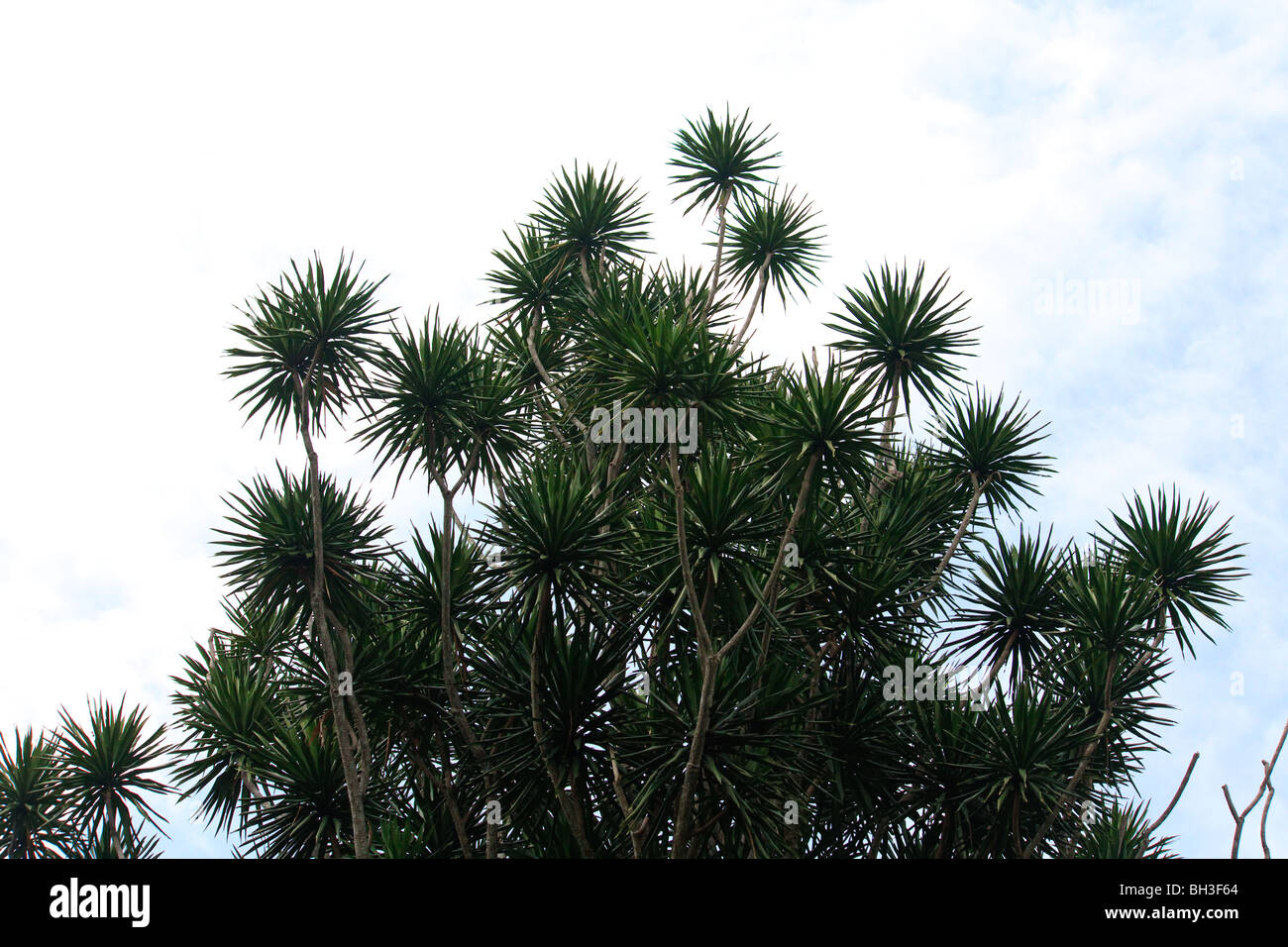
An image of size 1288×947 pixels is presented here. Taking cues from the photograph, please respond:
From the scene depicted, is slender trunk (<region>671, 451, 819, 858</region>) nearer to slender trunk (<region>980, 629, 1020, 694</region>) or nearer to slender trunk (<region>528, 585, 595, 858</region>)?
slender trunk (<region>528, 585, 595, 858</region>)

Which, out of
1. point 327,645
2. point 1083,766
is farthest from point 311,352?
point 1083,766

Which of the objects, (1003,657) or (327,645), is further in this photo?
(1003,657)

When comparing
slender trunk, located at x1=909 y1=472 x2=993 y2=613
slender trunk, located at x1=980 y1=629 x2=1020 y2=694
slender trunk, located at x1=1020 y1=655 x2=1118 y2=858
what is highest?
slender trunk, located at x1=909 y1=472 x2=993 y2=613

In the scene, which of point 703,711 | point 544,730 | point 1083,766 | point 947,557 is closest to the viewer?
point 703,711

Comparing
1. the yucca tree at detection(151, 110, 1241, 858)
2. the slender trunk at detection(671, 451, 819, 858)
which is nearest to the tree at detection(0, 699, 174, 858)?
the yucca tree at detection(151, 110, 1241, 858)

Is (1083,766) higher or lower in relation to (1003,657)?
lower

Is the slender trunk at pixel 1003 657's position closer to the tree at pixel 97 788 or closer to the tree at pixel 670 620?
the tree at pixel 670 620

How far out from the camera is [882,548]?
475 inches

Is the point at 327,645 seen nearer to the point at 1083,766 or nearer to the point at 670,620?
the point at 670,620

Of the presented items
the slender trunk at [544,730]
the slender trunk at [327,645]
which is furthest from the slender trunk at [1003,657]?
the slender trunk at [327,645]

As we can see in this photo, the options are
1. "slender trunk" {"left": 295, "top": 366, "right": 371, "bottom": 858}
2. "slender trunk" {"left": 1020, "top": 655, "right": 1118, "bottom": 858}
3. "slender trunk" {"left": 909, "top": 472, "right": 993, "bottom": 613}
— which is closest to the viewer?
"slender trunk" {"left": 295, "top": 366, "right": 371, "bottom": 858}

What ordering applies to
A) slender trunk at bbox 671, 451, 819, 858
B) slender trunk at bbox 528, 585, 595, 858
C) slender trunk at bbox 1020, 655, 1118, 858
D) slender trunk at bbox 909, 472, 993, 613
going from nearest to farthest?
slender trunk at bbox 671, 451, 819, 858, slender trunk at bbox 528, 585, 595, 858, slender trunk at bbox 1020, 655, 1118, 858, slender trunk at bbox 909, 472, 993, 613
